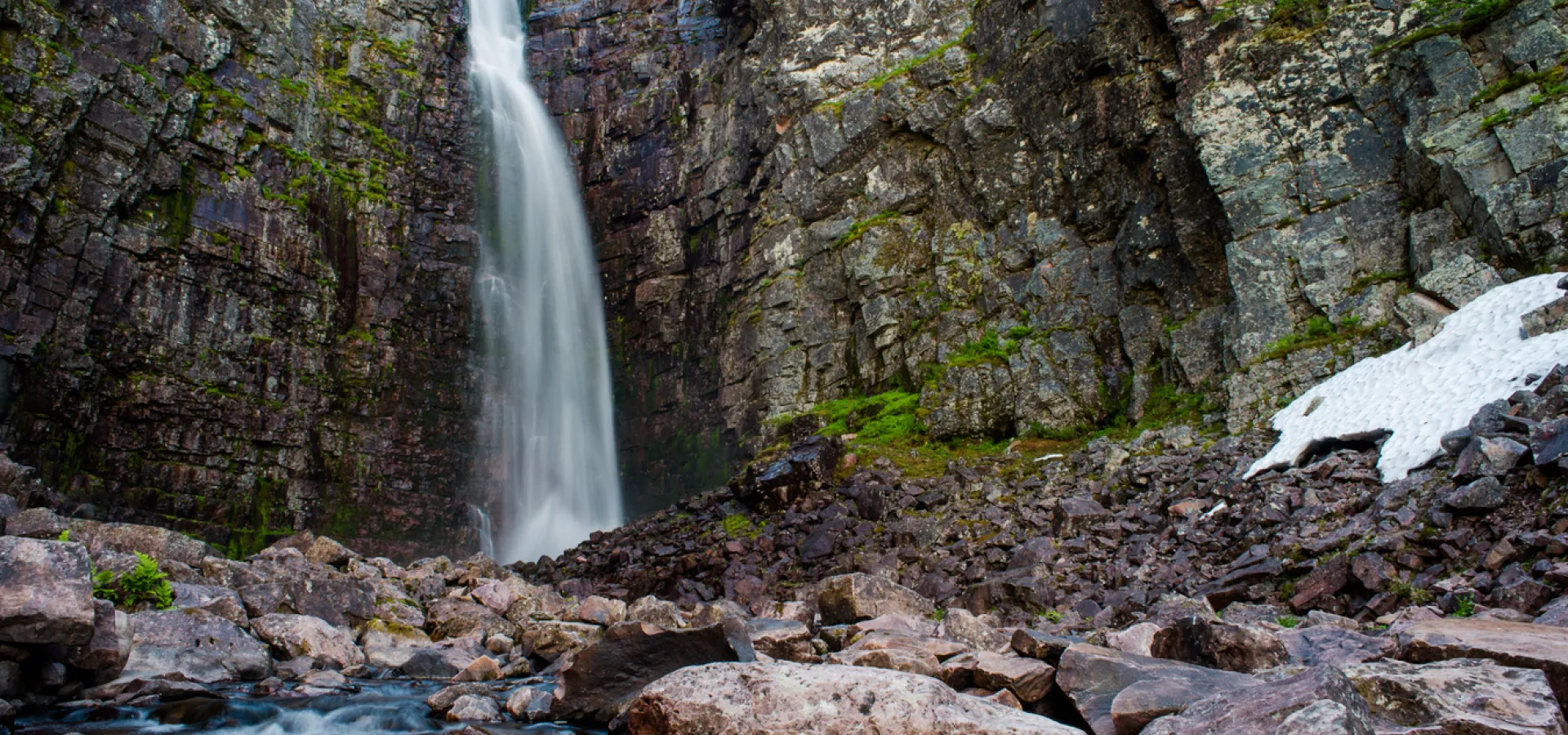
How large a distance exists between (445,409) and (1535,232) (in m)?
26.7

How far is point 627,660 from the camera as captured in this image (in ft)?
20.2

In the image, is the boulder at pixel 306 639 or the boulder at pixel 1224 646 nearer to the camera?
the boulder at pixel 1224 646

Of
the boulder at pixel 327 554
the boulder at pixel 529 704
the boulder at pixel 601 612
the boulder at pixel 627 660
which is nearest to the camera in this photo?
the boulder at pixel 627 660

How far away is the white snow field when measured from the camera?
391 inches

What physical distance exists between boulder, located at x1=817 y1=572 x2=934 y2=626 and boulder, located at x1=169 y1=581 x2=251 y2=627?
5.89 metres

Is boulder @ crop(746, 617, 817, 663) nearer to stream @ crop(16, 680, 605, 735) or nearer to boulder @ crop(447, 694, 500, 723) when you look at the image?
stream @ crop(16, 680, 605, 735)

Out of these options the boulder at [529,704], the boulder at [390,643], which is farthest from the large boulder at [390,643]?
the boulder at [529,704]

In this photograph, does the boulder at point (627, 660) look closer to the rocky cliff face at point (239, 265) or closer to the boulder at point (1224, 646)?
the boulder at point (1224, 646)

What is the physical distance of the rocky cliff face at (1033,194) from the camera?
585 inches

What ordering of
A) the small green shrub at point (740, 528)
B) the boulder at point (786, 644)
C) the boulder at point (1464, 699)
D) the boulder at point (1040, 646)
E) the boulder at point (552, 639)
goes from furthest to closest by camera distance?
the small green shrub at point (740, 528) < the boulder at point (552, 639) < the boulder at point (786, 644) < the boulder at point (1040, 646) < the boulder at point (1464, 699)

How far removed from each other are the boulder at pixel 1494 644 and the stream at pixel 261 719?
4.86m

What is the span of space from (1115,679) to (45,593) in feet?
22.7

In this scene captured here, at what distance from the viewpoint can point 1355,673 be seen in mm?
3738

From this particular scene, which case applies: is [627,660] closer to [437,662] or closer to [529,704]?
[529,704]
